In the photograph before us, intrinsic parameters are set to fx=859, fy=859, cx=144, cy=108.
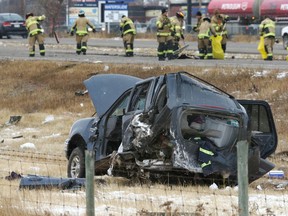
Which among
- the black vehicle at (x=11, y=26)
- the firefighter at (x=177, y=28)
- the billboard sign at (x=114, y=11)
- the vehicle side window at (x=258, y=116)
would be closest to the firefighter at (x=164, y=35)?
the firefighter at (x=177, y=28)

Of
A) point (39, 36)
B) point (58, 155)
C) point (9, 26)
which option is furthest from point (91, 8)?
point (58, 155)

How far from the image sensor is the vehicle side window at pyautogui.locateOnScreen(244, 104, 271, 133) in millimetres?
11977

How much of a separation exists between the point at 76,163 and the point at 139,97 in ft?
5.73

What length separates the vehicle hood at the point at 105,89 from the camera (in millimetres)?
12047

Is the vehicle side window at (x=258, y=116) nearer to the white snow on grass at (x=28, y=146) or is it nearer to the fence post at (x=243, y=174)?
the fence post at (x=243, y=174)

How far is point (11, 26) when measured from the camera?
48.1 meters

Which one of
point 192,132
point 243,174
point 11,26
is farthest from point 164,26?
point 11,26

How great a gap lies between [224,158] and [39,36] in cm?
1987

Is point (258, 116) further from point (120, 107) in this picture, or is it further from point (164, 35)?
point (164, 35)

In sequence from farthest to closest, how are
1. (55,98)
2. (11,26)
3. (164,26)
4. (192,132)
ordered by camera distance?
(11,26), (164,26), (55,98), (192,132)

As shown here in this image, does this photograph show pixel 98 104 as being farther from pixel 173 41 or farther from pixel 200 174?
pixel 173 41

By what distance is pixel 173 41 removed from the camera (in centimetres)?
2808

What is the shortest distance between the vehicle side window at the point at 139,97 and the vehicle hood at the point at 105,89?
0.58m

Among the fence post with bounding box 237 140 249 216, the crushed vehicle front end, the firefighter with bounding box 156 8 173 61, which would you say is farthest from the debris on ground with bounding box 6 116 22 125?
the fence post with bounding box 237 140 249 216
